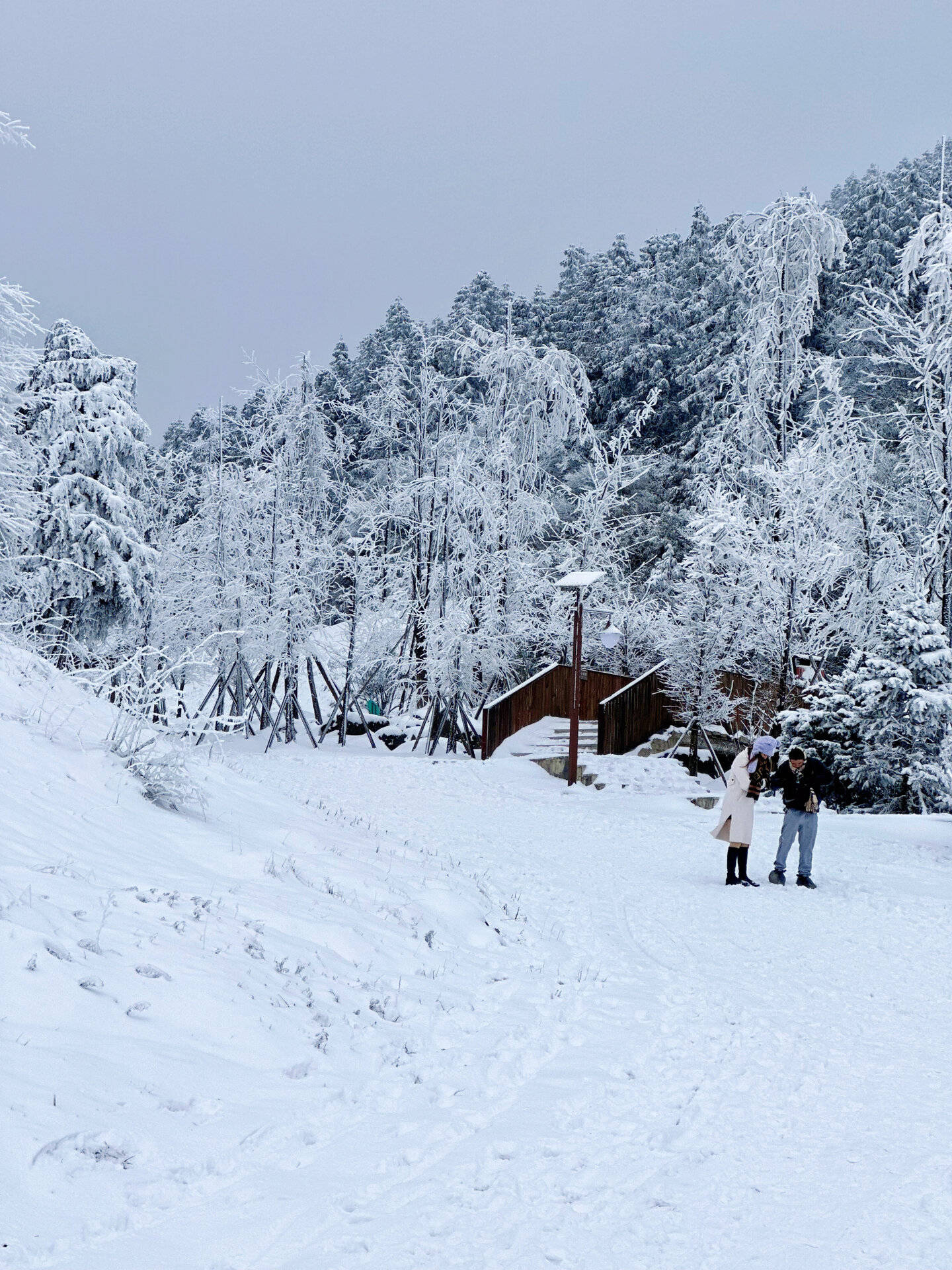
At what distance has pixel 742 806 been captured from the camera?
35.2ft

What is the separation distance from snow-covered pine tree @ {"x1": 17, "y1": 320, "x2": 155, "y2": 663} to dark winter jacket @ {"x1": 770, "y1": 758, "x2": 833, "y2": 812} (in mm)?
17133

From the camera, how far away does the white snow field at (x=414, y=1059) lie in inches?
125

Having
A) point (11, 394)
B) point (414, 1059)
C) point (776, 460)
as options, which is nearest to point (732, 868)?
point (414, 1059)

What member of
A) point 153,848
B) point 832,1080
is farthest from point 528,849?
point 832,1080

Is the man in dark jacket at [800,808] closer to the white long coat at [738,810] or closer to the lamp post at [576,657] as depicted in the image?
the white long coat at [738,810]

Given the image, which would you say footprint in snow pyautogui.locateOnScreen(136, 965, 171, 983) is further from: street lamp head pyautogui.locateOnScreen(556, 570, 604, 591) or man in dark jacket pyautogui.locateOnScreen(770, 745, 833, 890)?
street lamp head pyautogui.locateOnScreen(556, 570, 604, 591)

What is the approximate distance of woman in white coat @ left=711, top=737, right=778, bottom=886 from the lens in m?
10.8

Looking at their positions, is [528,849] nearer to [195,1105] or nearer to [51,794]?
[51,794]

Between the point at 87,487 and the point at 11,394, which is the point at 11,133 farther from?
the point at 87,487

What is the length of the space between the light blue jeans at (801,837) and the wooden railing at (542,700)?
43.7 feet

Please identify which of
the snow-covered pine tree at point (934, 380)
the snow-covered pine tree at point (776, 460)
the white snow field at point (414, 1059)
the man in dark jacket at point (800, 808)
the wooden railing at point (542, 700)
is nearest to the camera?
the white snow field at point (414, 1059)

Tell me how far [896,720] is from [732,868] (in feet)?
24.6

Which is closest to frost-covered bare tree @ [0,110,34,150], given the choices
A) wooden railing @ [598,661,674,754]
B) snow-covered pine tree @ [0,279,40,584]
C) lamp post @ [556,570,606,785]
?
snow-covered pine tree @ [0,279,40,584]

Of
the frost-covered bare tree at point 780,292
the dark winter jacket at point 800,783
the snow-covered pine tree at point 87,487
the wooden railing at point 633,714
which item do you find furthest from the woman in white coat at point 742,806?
the snow-covered pine tree at point 87,487
